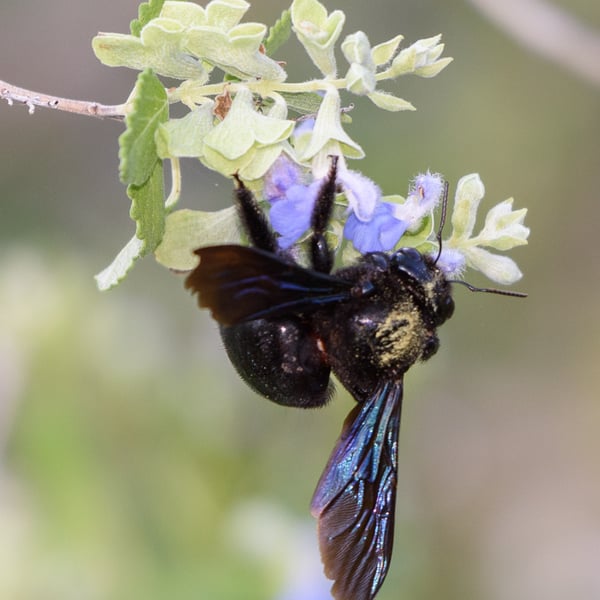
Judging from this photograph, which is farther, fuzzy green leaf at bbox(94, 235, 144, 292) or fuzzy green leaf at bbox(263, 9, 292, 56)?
fuzzy green leaf at bbox(263, 9, 292, 56)

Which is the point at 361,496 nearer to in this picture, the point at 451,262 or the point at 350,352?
the point at 350,352

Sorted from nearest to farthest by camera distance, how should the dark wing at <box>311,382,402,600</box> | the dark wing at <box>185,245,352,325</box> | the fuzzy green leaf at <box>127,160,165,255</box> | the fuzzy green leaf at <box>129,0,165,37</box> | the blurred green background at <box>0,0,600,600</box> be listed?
1. the dark wing at <box>185,245,352,325</box>
2. the fuzzy green leaf at <box>127,160,165,255</box>
3. the fuzzy green leaf at <box>129,0,165,37</box>
4. the dark wing at <box>311,382,402,600</box>
5. the blurred green background at <box>0,0,600,600</box>

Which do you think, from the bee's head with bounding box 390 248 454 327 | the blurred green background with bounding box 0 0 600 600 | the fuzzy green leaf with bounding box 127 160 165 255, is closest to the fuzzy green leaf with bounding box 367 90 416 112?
the bee's head with bounding box 390 248 454 327

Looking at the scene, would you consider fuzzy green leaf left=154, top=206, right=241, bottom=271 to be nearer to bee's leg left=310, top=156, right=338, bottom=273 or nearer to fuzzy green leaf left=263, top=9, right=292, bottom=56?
bee's leg left=310, top=156, right=338, bottom=273

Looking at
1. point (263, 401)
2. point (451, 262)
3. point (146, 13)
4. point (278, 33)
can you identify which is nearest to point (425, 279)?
point (451, 262)

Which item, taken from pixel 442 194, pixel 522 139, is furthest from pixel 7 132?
pixel 442 194

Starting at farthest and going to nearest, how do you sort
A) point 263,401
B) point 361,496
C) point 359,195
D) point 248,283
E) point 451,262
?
1. point 263,401
2. point 361,496
3. point 451,262
4. point 359,195
5. point 248,283

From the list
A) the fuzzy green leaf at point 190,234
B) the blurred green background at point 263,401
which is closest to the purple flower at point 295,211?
the fuzzy green leaf at point 190,234

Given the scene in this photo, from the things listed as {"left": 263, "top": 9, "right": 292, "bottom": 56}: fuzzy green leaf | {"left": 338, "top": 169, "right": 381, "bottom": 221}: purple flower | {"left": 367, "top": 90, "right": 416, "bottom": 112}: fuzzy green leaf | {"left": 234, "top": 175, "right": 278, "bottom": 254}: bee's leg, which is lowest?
{"left": 234, "top": 175, "right": 278, "bottom": 254}: bee's leg
